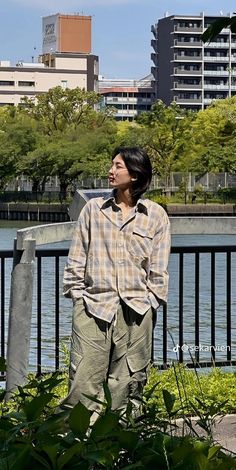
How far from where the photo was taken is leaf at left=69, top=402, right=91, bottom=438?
2518 millimetres

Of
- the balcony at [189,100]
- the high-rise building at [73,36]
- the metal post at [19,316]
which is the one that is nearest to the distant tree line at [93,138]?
the balcony at [189,100]

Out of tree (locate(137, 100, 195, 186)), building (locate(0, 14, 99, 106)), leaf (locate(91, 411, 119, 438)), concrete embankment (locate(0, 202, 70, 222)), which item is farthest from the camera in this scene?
building (locate(0, 14, 99, 106))

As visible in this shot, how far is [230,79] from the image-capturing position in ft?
560

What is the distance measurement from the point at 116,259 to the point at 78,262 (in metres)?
0.18

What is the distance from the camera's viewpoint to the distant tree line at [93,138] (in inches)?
3356

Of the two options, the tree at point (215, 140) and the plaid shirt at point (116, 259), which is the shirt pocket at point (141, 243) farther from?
the tree at point (215, 140)

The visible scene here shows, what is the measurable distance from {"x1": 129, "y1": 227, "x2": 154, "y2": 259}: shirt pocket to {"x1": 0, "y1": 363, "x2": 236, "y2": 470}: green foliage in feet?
7.87

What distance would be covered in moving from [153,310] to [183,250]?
6.96 ft

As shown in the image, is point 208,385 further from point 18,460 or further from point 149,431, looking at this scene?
point 18,460

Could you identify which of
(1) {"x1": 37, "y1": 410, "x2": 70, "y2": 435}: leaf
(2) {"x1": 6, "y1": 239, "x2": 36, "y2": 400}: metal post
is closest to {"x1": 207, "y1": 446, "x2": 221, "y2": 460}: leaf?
(1) {"x1": 37, "y1": 410, "x2": 70, "y2": 435}: leaf

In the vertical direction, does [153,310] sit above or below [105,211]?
below

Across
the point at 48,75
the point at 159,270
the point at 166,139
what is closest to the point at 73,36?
the point at 48,75

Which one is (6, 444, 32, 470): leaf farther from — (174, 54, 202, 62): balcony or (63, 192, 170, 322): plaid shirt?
(174, 54, 202, 62): balcony

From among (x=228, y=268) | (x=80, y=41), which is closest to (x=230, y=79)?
(x=80, y=41)
